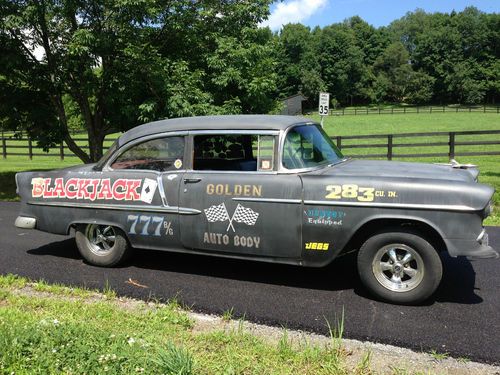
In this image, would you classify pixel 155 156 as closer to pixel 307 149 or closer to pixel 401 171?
pixel 307 149

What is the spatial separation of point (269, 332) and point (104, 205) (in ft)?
8.26

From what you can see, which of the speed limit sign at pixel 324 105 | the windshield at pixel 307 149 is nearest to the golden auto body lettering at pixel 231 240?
the windshield at pixel 307 149

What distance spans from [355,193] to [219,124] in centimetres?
164

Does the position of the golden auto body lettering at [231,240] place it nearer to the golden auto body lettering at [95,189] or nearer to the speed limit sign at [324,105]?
the golden auto body lettering at [95,189]

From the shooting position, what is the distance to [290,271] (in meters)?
5.31

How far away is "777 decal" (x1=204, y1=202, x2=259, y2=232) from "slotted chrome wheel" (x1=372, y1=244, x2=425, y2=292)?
1234 mm

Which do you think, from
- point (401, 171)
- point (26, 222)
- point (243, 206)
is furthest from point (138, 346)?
point (26, 222)

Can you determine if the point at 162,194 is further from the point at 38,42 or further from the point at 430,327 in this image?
the point at 38,42

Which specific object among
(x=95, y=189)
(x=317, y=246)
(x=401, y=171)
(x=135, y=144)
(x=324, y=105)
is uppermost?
(x=324, y=105)

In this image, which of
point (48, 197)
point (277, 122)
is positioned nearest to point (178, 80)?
point (48, 197)

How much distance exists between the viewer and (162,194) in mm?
4973

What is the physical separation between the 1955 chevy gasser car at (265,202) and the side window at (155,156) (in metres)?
0.01

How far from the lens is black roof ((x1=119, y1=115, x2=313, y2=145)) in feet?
15.7

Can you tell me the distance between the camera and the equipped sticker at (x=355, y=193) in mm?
4184
